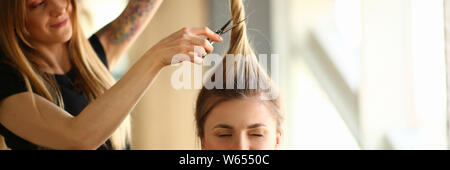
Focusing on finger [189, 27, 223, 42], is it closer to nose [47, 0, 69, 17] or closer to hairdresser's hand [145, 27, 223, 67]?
hairdresser's hand [145, 27, 223, 67]

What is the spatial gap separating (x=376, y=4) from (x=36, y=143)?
525 mm

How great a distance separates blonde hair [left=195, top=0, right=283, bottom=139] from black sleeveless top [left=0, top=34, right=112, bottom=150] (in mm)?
182

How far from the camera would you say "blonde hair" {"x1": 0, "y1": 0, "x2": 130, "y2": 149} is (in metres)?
0.74

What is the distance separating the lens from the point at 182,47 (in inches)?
26.8

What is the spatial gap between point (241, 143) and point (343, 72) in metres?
0.20

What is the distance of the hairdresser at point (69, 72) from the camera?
669 mm

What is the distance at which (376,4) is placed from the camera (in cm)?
76

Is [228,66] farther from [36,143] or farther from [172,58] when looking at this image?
[36,143]

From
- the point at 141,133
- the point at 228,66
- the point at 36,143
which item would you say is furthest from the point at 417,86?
the point at 36,143

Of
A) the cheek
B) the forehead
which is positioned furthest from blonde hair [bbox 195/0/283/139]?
the cheek

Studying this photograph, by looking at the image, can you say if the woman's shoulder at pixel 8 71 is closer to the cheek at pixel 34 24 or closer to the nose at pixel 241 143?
the cheek at pixel 34 24

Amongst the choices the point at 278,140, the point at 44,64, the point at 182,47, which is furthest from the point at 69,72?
the point at 278,140
